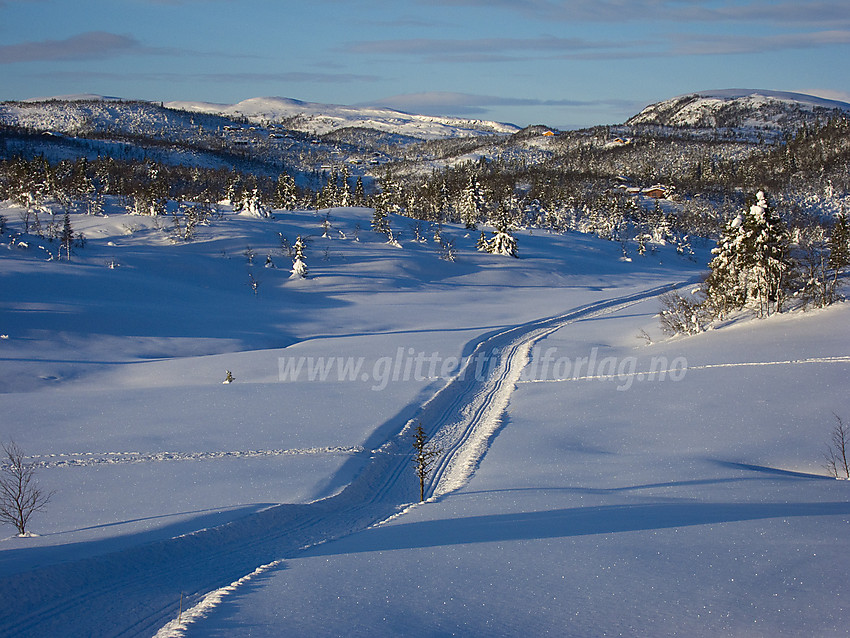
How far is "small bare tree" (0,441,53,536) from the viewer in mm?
10195

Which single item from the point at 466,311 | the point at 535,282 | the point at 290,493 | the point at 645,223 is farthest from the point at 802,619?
the point at 645,223

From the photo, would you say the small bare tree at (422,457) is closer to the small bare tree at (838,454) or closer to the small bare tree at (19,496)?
the small bare tree at (19,496)

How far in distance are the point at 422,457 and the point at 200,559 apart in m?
5.80

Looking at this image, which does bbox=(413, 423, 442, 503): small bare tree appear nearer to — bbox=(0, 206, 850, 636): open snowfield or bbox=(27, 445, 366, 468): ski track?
bbox=(0, 206, 850, 636): open snowfield

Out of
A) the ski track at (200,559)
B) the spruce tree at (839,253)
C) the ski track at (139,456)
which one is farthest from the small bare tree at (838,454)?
the spruce tree at (839,253)

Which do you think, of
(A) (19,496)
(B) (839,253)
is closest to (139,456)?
(A) (19,496)

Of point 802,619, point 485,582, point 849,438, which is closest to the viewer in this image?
point 802,619

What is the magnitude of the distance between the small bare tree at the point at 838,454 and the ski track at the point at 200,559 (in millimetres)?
8316

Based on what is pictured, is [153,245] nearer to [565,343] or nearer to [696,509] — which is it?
[565,343]

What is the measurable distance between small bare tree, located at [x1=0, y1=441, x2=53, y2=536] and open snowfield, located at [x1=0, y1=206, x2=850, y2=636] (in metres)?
0.28

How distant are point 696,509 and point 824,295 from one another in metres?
27.4

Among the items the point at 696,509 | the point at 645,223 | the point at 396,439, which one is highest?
the point at 645,223

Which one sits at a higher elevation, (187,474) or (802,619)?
(802,619)

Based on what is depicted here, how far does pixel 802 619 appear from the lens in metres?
6.18
